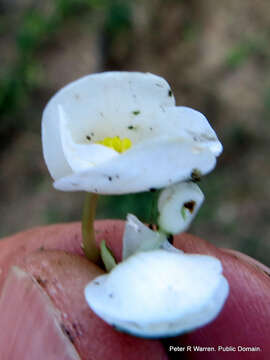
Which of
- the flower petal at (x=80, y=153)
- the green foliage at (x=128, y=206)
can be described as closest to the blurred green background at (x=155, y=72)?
the green foliage at (x=128, y=206)

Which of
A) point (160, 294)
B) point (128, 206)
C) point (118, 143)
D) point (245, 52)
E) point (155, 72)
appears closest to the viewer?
point (160, 294)

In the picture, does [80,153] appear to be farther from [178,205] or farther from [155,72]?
[155,72]

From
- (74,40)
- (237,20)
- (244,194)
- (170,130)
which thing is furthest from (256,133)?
(170,130)

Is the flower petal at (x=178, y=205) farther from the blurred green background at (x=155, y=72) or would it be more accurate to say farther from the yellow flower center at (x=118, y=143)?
the blurred green background at (x=155, y=72)

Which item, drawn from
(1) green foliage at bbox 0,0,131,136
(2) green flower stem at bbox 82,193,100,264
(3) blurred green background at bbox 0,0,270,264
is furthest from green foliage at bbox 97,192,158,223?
(2) green flower stem at bbox 82,193,100,264

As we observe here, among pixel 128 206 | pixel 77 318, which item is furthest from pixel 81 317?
pixel 128 206

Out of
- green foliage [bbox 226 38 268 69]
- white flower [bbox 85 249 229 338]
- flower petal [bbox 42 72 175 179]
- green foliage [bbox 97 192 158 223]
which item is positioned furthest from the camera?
green foliage [bbox 226 38 268 69]

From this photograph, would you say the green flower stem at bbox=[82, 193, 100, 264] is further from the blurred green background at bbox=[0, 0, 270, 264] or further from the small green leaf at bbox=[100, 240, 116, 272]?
the blurred green background at bbox=[0, 0, 270, 264]
